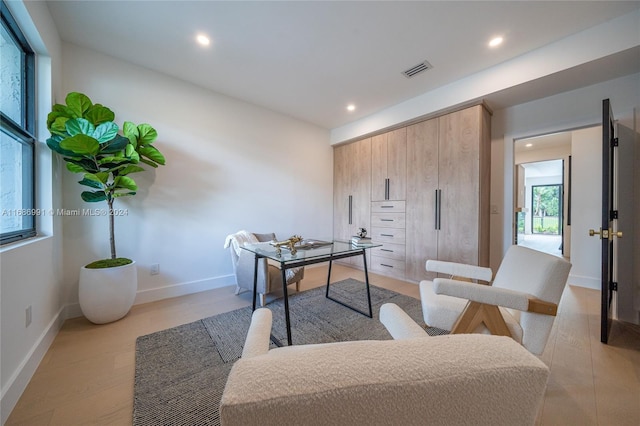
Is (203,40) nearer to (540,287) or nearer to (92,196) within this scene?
(92,196)

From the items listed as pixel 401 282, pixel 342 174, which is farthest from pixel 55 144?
pixel 401 282

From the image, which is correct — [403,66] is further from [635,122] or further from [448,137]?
[635,122]

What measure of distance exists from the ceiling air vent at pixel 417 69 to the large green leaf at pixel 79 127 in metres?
3.17

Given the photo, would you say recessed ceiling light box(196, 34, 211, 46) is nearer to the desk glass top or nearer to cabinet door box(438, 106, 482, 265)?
the desk glass top

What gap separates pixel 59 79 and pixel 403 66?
3.48 meters

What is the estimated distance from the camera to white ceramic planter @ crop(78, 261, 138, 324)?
6.78 feet

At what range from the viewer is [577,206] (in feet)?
11.0

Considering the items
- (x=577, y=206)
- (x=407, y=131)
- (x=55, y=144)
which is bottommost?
(x=577, y=206)

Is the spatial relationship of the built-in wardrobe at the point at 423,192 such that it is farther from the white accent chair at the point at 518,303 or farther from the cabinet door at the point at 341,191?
the white accent chair at the point at 518,303

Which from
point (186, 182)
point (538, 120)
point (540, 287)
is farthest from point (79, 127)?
point (538, 120)

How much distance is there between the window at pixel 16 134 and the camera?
1545 millimetres

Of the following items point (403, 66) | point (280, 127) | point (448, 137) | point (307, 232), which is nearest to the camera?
point (403, 66)

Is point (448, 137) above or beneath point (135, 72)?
beneath

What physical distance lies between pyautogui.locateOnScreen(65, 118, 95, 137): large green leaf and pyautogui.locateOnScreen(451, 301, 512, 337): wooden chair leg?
3077mm
